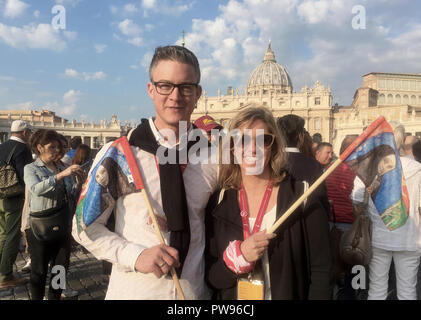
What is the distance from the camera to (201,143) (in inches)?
71.8

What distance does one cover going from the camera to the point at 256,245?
1563 mm

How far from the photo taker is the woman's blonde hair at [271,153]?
177 cm

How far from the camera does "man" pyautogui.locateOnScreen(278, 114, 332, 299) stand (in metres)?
1.66

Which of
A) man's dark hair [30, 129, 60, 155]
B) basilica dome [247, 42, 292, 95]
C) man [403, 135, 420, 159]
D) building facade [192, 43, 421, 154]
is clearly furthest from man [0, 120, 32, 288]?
basilica dome [247, 42, 292, 95]

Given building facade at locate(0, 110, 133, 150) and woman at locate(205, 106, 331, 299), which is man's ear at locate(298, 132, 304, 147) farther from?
building facade at locate(0, 110, 133, 150)

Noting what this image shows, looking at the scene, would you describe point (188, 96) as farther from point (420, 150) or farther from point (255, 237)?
point (420, 150)

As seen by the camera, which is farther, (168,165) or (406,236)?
(406,236)

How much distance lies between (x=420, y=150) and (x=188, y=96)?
4.42 metres

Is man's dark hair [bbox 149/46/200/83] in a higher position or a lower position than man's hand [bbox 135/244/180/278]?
higher

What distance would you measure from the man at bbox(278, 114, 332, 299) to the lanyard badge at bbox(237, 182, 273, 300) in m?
0.23

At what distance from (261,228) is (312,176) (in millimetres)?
1152

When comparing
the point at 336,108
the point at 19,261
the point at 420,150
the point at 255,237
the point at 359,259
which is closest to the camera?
the point at 255,237

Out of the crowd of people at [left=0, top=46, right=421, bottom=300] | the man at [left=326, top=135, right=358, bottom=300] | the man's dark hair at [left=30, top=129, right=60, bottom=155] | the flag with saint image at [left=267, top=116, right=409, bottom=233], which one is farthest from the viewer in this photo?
the man at [left=326, top=135, right=358, bottom=300]
